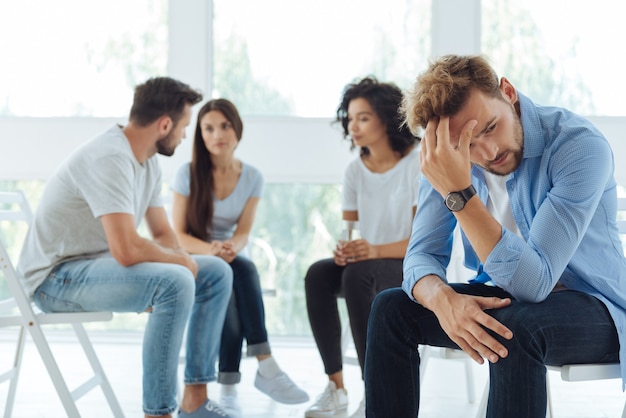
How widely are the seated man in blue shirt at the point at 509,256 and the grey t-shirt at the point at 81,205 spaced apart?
106 cm

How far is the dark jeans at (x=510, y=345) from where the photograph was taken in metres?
1.43

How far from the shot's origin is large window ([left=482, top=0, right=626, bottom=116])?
12.6ft

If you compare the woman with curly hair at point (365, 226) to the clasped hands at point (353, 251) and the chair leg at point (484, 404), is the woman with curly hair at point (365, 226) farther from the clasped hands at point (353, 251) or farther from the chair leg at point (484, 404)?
the chair leg at point (484, 404)

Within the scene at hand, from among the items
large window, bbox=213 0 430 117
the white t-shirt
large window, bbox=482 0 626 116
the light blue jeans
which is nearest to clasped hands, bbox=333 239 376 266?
the white t-shirt

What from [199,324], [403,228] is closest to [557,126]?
[403,228]

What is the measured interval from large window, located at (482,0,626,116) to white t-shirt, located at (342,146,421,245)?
Answer: 3.74 ft

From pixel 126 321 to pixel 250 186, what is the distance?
133 cm

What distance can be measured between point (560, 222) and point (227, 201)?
6.35ft

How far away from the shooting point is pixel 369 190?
305 centimetres

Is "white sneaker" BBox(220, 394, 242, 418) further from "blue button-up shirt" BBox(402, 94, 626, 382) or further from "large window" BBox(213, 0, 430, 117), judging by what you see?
"large window" BBox(213, 0, 430, 117)

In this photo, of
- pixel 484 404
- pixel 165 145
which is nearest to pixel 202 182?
pixel 165 145

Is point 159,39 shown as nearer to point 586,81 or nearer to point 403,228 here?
point 403,228

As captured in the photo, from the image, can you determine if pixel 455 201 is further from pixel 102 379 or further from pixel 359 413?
pixel 102 379

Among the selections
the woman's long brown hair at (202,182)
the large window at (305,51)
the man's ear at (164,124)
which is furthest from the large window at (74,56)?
the man's ear at (164,124)
